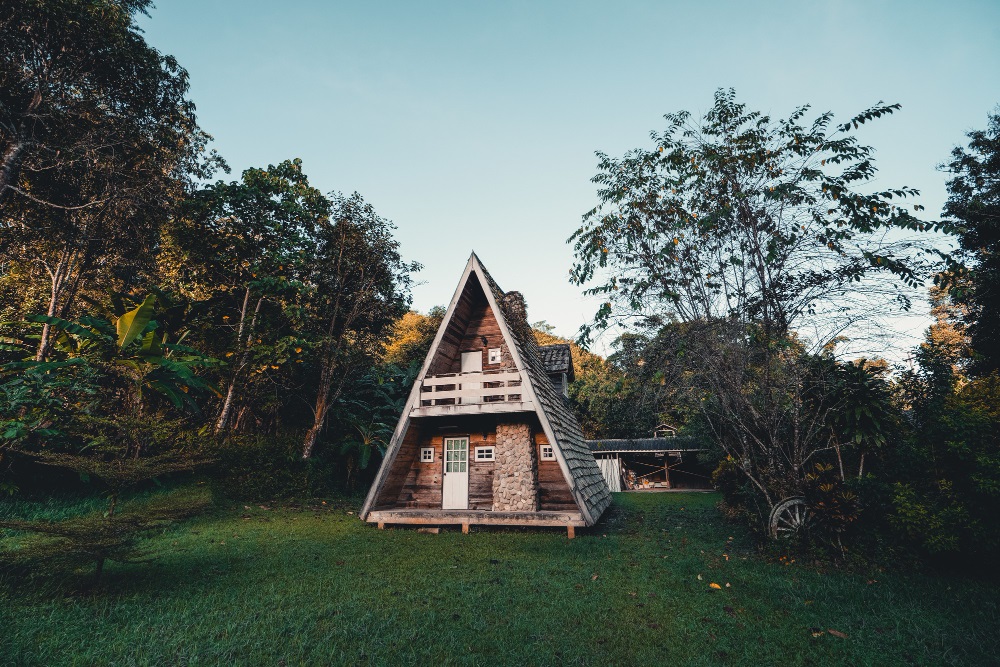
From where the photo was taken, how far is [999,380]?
24.1 feet

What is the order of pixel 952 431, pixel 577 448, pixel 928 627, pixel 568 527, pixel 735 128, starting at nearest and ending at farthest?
pixel 928 627
pixel 952 431
pixel 735 128
pixel 568 527
pixel 577 448

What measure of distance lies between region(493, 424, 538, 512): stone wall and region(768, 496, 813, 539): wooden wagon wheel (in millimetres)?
5694

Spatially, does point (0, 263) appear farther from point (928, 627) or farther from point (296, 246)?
point (928, 627)

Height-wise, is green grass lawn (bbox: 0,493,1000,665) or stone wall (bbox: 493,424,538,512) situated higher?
stone wall (bbox: 493,424,538,512)

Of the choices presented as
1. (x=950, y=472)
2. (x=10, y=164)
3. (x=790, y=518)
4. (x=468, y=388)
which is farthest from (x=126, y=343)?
(x=950, y=472)

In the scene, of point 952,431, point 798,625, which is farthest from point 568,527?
point 952,431

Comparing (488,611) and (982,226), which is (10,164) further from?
(982,226)

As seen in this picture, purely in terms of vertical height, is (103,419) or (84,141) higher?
(84,141)

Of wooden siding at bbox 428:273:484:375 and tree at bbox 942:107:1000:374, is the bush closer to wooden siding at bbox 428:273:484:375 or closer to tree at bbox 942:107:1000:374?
wooden siding at bbox 428:273:484:375

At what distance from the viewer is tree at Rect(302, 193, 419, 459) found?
679 inches

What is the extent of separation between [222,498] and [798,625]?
602 inches

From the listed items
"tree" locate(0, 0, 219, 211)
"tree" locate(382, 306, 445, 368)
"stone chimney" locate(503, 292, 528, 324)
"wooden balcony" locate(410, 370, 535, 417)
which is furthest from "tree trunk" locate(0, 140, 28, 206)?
"tree" locate(382, 306, 445, 368)

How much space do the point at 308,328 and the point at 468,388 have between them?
8.84 m

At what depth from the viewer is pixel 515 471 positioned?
38.7ft
